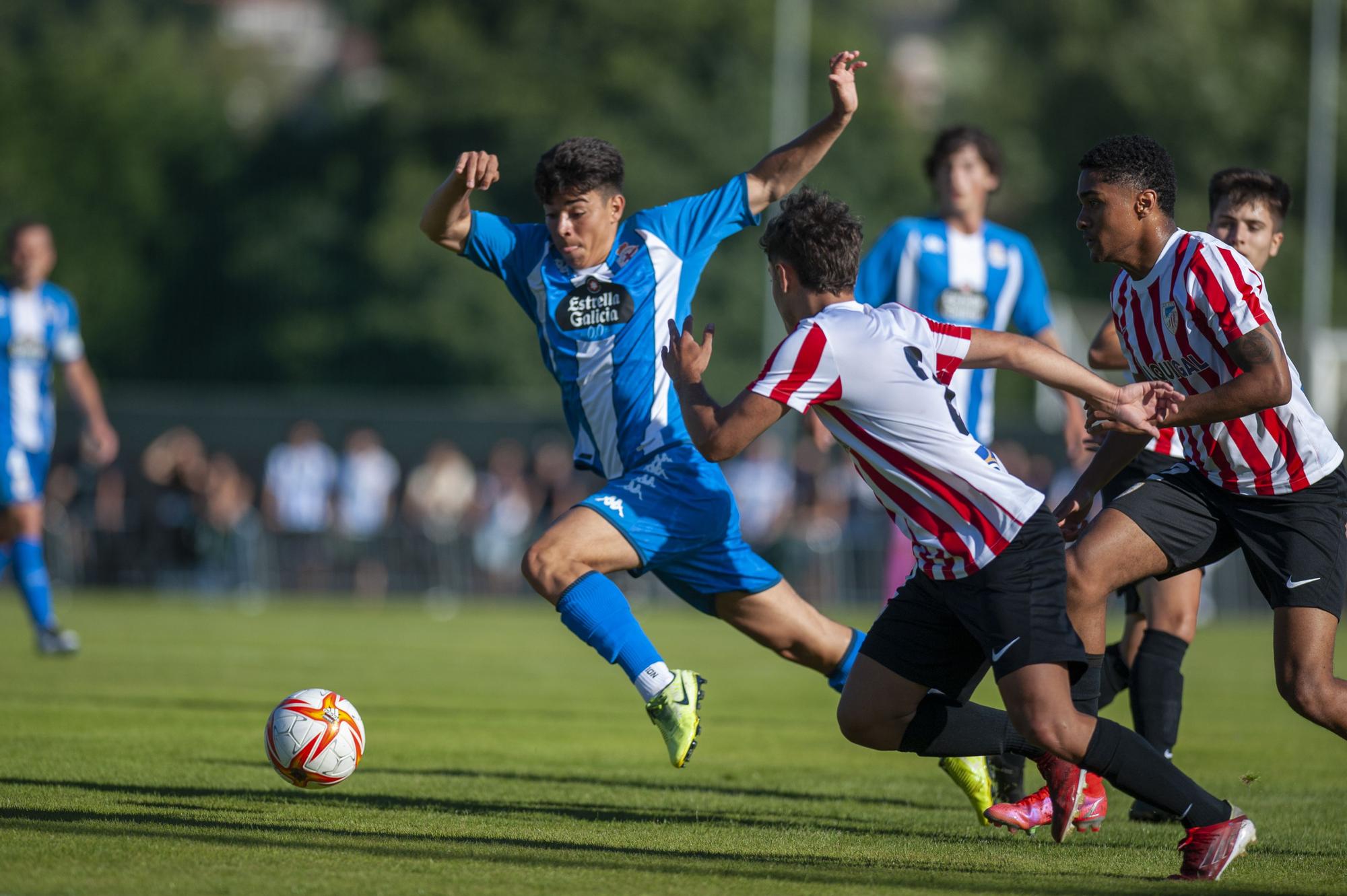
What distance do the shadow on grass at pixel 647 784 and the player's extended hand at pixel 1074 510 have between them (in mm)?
1602

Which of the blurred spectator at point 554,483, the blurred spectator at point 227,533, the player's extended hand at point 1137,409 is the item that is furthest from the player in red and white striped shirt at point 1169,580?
the blurred spectator at point 227,533

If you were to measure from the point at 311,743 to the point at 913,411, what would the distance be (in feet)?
8.43

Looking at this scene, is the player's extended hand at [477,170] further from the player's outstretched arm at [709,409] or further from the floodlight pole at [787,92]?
the floodlight pole at [787,92]

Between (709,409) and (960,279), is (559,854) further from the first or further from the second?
(960,279)

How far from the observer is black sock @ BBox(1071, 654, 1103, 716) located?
18.4ft

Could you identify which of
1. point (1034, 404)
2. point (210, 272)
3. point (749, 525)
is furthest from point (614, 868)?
point (1034, 404)

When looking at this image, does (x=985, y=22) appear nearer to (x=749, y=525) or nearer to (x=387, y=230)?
(x=387, y=230)

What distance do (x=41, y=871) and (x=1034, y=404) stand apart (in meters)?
45.1

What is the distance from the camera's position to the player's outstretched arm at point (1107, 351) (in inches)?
262

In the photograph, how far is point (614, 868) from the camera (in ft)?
16.5

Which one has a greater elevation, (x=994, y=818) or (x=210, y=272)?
(x=210, y=272)

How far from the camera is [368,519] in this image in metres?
24.0

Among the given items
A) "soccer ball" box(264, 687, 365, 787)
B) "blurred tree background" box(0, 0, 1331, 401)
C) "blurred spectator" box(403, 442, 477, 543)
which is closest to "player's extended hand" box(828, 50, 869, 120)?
"soccer ball" box(264, 687, 365, 787)

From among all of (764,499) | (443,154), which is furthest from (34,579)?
(443,154)
